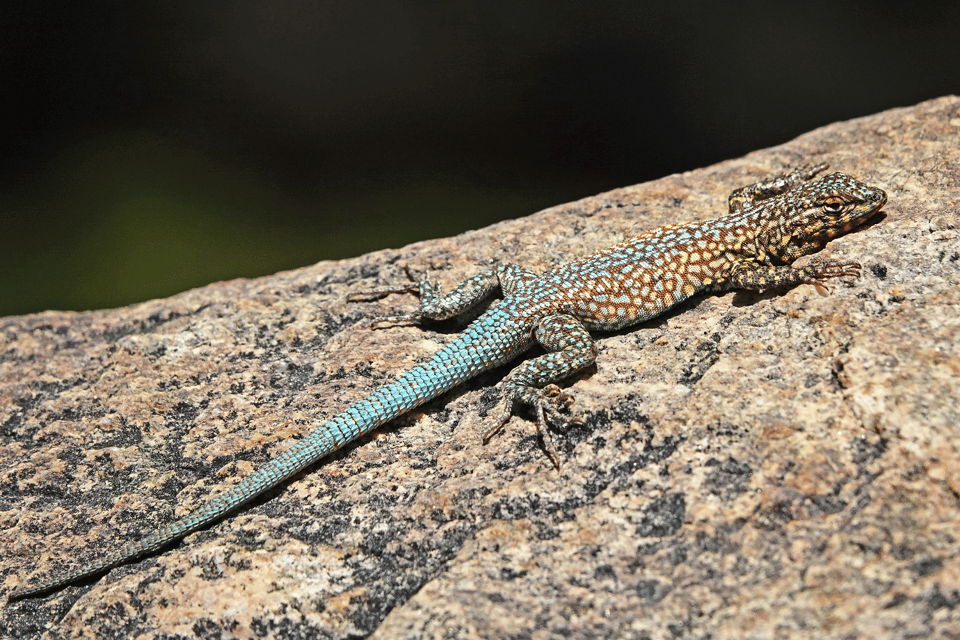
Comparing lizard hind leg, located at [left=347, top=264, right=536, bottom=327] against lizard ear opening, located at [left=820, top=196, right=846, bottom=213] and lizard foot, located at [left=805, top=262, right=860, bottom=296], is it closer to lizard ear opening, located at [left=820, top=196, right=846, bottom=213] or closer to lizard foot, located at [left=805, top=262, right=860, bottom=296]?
lizard foot, located at [left=805, top=262, right=860, bottom=296]

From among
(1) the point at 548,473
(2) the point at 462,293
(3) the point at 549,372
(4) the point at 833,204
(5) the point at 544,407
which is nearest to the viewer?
→ (1) the point at 548,473

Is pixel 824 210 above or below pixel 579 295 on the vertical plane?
above

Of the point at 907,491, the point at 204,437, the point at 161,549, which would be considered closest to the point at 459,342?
the point at 204,437

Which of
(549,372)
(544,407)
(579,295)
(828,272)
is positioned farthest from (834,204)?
(544,407)

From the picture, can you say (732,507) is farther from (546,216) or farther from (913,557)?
(546,216)

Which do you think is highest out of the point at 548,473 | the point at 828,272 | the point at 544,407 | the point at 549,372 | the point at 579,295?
the point at 579,295

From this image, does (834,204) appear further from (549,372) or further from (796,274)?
(549,372)

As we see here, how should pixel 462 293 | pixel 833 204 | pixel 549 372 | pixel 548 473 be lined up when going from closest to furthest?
pixel 548 473
pixel 549 372
pixel 833 204
pixel 462 293
